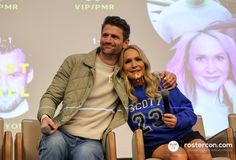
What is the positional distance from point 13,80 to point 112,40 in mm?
798

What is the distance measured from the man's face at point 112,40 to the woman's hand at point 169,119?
0.36m

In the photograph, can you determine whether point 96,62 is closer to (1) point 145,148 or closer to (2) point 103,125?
(2) point 103,125

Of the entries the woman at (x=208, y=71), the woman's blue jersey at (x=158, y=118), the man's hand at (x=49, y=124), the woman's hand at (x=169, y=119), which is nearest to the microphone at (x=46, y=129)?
the man's hand at (x=49, y=124)

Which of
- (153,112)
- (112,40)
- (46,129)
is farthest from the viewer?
(112,40)

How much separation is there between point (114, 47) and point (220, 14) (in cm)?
102

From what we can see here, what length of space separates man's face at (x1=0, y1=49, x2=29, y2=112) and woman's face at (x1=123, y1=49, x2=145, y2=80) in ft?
2.67

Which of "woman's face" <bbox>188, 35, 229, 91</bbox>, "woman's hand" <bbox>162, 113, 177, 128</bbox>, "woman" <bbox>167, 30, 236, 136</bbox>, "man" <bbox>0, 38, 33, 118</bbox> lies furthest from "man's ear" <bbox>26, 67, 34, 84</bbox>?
"woman's hand" <bbox>162, 113, 177, 128</bbox>

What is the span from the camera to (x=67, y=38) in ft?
9.05

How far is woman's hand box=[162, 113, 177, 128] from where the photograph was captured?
6.32 ft

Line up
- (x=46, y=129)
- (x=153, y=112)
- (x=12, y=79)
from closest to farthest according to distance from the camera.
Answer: (x=46, y=129)
(x=153, y=112)
(x=12, y=79)

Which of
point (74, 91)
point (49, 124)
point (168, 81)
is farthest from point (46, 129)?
point (168, 81)

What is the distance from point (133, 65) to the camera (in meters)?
2.04

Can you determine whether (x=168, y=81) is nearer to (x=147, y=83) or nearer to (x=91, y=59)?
(x=147, y=83)

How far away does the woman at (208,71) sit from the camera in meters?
2.74
